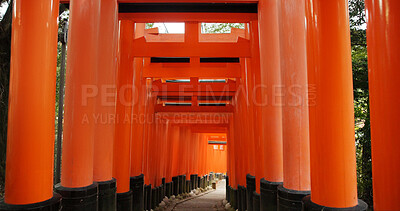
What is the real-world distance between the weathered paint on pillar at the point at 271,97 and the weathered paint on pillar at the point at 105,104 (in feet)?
8.09

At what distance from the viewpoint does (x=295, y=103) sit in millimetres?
3938

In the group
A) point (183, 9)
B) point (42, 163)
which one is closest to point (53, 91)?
point (42, 163)

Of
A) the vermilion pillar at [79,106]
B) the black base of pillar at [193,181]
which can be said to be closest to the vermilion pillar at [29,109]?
the vermilion pillar at [79,106]

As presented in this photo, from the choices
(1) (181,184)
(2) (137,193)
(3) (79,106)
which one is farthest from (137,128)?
(1) (181,184)

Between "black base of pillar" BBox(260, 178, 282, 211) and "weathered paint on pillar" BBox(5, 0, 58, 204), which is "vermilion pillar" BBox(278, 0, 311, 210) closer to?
"black base of pillar" BBox(260, 178, 282, 211)

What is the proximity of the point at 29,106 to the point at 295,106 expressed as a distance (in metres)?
2.85

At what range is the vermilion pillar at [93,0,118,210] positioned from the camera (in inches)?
198

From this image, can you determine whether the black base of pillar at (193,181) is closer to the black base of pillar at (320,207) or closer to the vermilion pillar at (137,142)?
the vermilion pillar at (137,142)

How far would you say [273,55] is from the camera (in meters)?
5.13

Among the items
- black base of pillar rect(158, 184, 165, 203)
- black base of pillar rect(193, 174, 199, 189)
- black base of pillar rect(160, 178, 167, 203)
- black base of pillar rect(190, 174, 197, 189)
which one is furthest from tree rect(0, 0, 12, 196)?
black base of pillar rect(193, 174, 199, 189)

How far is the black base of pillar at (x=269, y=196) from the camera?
473cm

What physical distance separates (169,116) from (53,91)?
1104 cm

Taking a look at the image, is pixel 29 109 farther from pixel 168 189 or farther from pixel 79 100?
pixel 168 189

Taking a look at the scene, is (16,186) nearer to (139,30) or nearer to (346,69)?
(346,69)
